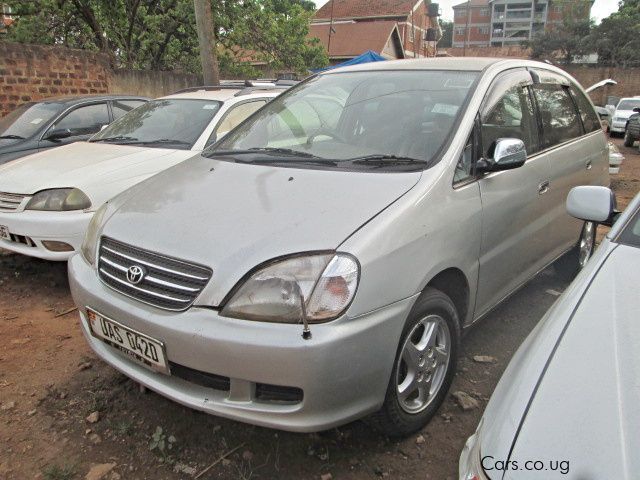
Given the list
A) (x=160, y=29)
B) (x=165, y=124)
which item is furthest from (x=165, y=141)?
(x=160, y=29)

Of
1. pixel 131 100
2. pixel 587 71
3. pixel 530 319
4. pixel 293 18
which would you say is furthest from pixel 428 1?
pixel 530 319

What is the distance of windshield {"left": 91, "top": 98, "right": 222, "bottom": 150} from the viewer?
4.82m

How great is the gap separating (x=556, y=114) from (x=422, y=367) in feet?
7.42

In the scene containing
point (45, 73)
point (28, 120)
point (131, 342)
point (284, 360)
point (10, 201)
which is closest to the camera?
point (284, 360)

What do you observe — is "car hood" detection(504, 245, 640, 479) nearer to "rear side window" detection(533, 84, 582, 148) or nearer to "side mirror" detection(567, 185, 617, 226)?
"side mirror" detection(567, 185, 617, 226)

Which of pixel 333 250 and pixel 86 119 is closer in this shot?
pixel 333 250

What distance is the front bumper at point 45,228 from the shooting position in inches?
151

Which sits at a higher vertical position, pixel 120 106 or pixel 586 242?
pixel 120 106

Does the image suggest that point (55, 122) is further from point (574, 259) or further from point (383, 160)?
point (574, 259)

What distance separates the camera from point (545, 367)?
1362 millimetres

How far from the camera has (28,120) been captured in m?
6.50

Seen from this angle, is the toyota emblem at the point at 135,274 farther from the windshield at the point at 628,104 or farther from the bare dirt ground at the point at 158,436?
the windshield at the point at 628,104

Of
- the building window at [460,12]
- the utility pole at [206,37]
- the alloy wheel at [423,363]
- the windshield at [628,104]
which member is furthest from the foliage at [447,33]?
the alloy wheel at [423,363]

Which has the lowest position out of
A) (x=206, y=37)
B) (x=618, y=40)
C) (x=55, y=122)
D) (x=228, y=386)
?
(x=228, y=386)
